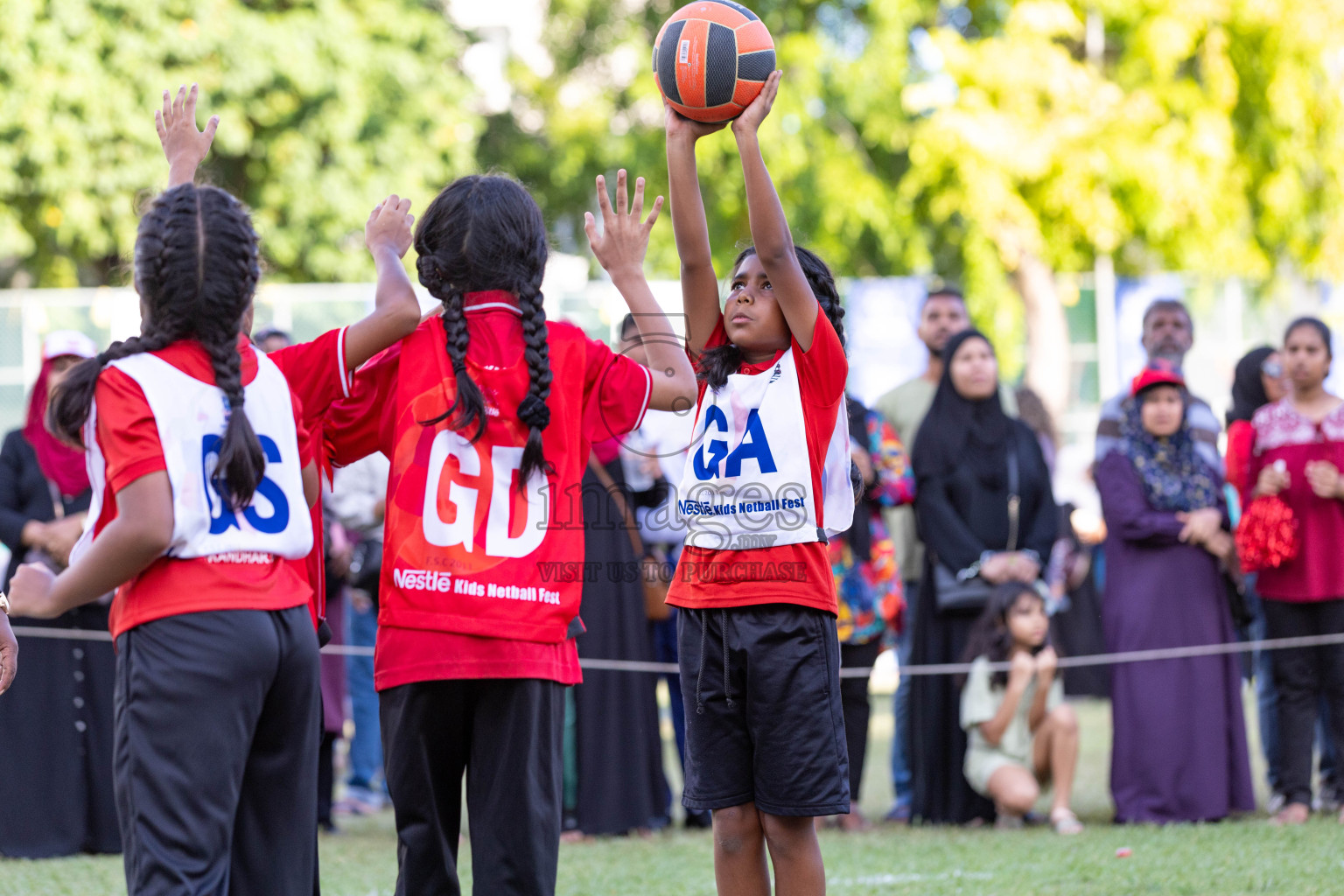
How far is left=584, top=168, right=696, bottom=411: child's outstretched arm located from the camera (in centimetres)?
365

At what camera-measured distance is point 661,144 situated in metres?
20.5

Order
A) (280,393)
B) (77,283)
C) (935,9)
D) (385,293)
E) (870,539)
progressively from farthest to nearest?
(77,283)
(935,9)
(870,539)
(385,293)
(280,393)

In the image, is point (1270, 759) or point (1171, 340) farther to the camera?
point (1171, 340)

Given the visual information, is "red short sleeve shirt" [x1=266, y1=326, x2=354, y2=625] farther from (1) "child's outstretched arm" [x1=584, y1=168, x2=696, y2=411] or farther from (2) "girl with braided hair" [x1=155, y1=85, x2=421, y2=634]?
(1) "child's outstretched arm" [x1=584, y1=168, x2=696, y2=411]

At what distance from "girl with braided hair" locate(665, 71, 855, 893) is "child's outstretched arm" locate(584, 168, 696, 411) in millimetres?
205

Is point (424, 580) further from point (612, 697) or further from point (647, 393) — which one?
point (612, 697)

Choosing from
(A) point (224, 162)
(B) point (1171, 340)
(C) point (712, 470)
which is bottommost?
(C) point (712, 470)

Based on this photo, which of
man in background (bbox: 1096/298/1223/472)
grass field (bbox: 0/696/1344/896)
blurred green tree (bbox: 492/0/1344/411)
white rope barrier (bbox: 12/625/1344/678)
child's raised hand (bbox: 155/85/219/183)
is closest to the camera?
child's raised hand (bbox: 155/85/219/183)

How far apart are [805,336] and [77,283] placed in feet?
71.2

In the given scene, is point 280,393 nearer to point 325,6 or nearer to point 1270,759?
point 1270,759

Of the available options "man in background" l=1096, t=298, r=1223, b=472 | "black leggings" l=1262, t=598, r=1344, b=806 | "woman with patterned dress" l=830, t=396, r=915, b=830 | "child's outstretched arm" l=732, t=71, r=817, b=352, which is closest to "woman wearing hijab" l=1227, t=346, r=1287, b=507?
"man in background" l=1096, t=298, r=1223, b=472

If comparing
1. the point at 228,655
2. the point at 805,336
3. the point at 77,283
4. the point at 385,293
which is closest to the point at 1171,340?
the point at 805,336

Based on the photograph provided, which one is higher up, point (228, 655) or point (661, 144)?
point (661, 144)

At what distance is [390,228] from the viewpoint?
3.64m
